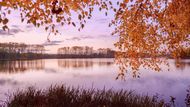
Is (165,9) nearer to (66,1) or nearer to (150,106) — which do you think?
(150,106)

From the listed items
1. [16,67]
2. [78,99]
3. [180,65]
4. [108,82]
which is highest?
[180,65]

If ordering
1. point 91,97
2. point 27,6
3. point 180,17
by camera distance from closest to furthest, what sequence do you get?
point 27,6
point 180,17
point 91,97

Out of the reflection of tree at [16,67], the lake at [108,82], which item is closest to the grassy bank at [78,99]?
the lake at [108,82]

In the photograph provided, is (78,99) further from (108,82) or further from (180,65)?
(108,82)

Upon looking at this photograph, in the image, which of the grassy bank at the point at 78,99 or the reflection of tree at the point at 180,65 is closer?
the reflection of tree at the point at 180,65

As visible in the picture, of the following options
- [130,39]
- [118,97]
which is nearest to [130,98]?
[118,97]

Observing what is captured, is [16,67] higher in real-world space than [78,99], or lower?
lower

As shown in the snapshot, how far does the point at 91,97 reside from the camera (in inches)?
533

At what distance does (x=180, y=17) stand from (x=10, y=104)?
7876 millimetres

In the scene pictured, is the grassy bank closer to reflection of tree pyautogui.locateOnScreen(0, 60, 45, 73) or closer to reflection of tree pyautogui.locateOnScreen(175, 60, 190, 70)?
reflection of tree pyautogui.locateOnScreen(175, 60, 190, 70)

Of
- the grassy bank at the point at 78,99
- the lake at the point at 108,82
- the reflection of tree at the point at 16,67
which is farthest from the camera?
the reflection of tree at the point at 16,67

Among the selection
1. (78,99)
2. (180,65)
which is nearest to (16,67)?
(78,99)

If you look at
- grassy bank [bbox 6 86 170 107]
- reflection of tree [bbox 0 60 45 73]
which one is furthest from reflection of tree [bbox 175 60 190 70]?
reflection of tree [bbox 0 60 45 73]

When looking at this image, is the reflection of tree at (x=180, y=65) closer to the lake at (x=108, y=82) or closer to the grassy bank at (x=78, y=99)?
the grassy bank at (x=78, y=99)
